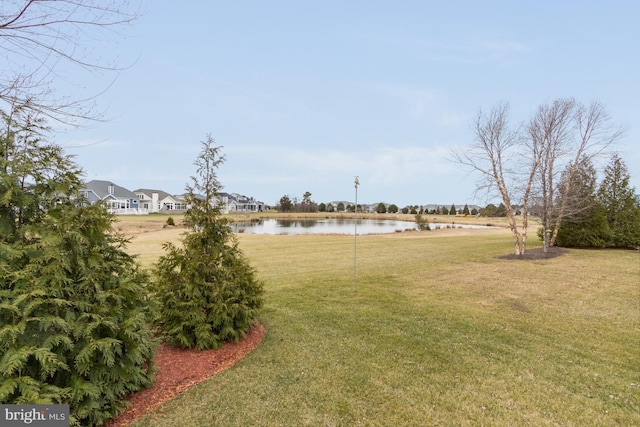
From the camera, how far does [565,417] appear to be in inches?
107

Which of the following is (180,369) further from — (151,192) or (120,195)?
(151,192)

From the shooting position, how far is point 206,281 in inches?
158

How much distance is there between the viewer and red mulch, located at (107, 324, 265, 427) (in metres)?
2.76

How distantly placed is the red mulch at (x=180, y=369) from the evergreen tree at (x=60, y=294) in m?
0.23

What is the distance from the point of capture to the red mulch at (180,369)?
2758mm

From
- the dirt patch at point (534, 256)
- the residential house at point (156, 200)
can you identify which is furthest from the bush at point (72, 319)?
the residential house at point (156, 200)

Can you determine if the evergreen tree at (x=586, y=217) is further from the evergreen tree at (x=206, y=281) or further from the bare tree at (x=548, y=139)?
the evergreen tree at (x=206, y=281)

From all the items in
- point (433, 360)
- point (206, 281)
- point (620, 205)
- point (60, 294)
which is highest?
point (620, 205)

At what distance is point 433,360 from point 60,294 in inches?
166

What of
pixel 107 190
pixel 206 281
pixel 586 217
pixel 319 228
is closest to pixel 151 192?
pixel 107 190

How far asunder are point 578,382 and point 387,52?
1451 centimetres

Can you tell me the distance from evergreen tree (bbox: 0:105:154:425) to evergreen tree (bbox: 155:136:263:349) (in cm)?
116

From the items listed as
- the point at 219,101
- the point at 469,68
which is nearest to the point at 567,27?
the point at 469,68

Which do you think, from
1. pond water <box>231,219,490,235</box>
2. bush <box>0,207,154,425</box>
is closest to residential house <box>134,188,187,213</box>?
pond water <box>231,219,490,235</box>
